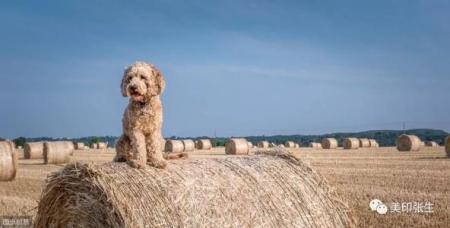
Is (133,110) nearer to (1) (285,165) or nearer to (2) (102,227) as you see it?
(2) (102,227)

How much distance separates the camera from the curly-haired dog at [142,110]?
15.8 ft

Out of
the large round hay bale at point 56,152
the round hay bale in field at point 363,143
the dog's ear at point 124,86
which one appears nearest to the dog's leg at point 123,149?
the dog's ear at point 124,86

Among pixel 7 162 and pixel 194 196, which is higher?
pixel 7 162

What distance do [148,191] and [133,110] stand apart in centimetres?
77

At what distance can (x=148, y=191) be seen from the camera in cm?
511

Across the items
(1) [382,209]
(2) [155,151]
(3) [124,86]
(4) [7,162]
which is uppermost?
(3) [124,86]

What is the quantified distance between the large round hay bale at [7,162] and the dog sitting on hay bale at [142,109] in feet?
34.1

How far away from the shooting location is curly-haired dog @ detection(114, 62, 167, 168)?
4824 millimetres

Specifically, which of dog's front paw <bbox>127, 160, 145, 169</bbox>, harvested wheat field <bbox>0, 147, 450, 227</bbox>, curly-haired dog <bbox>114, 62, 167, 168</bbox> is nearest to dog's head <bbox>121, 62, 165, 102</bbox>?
curly-haired dog <bbox>114, 62, 167, 168</bbox>

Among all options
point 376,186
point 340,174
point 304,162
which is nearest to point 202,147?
point 340,174

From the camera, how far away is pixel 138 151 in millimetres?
5062

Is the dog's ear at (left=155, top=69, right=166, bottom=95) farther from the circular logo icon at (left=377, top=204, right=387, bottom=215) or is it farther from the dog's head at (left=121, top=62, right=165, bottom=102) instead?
the circular logo icon at (left=377, top=204, right=387, bottom=215)

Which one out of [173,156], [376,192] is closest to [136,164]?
[173,156]

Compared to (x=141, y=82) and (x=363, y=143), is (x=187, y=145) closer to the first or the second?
(x=363, y=143)
